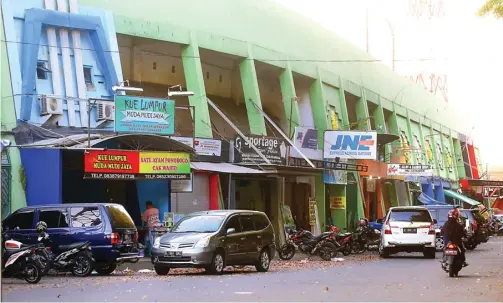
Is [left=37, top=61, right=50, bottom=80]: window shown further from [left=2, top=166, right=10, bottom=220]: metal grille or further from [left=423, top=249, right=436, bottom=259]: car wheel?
[left=423, top=249, right=436, bottom=259]: car wheel

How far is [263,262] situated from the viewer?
24000 millimetres

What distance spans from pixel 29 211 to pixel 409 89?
1804 inches

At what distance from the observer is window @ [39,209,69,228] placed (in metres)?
22.6

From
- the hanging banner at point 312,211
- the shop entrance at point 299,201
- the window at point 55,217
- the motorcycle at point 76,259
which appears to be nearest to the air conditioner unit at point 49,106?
the window at point 55,217

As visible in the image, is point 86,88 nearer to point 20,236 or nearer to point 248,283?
point 20,236

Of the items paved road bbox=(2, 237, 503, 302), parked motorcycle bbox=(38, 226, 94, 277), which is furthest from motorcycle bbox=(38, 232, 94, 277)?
paved road bbox=(2, 237, 503, 302)

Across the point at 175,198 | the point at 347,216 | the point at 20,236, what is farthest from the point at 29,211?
the point at 347,216

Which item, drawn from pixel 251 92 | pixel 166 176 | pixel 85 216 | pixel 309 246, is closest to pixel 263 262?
pixel 85 216

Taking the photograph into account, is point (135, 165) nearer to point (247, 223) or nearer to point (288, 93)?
point (247, 223)

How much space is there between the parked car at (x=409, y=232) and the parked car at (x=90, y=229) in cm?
1164

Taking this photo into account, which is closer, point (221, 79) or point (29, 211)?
point (29, 211)

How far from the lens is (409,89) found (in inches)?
2566

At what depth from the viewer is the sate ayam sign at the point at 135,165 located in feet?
86.4

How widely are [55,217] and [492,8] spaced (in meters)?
11.6
